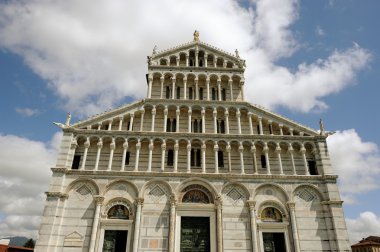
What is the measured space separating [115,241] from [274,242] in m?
10.4

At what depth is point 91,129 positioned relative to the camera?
70.4ft

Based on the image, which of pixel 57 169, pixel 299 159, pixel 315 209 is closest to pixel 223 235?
pixel 315 209

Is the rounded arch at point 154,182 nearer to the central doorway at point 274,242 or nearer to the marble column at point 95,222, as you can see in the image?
the marble column at point 95,222

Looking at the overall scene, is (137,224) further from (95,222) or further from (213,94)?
(213,94)

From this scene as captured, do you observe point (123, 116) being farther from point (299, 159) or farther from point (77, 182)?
point (299, 159)

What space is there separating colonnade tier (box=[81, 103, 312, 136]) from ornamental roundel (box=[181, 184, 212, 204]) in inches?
175

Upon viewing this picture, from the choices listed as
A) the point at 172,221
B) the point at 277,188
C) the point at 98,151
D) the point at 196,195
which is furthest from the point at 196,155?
the point at 98,151

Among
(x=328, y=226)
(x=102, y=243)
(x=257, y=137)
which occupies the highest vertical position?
(x=257, y=137)

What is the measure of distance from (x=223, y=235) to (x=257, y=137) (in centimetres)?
761

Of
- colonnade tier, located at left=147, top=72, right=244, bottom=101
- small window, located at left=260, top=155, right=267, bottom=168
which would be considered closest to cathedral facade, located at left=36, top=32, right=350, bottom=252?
small window, located at left=260, top=155, right=267, bottom=168

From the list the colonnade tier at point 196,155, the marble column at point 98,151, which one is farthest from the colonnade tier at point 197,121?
the marble column at point 98,151

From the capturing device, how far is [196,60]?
25.4 m

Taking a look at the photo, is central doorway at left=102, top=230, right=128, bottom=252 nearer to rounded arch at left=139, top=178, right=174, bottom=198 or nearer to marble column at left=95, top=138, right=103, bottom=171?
rounded arch at left=139, top=178, right=174, bottom=198

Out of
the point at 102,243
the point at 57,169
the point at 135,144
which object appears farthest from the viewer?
the point at 135,144
